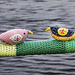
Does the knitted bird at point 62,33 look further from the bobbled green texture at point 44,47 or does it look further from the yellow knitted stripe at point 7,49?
the yellow knitted stripe at point 7,49

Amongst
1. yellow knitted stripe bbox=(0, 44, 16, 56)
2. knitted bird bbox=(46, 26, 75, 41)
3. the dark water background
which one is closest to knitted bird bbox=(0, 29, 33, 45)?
yellow knitted stripe bbox=(0, 44, 16, 56)

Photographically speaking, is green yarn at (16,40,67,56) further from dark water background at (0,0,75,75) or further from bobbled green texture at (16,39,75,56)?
dark water background at (0,0,75,75)

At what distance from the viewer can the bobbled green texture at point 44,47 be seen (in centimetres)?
132

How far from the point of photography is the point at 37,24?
2605 mm

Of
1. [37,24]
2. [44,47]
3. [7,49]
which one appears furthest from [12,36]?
[37,24]

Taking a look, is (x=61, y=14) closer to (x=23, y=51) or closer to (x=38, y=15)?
(x=38, y=15)

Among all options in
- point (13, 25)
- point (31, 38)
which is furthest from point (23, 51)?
point (13, 25)

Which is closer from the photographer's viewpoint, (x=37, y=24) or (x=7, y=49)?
(x=7, y=49)

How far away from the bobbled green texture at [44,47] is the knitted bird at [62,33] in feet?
0.08

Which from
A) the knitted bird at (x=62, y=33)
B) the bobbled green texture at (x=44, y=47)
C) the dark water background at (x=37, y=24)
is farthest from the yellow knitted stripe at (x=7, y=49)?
the dark water background at (x=37, y=24)

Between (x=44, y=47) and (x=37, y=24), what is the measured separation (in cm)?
129

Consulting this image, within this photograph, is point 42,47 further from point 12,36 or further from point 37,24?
point 37,24

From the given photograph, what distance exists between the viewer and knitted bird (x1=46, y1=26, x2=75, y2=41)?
130cm

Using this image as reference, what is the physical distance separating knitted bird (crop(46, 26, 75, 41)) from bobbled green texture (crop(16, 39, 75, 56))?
25mm
